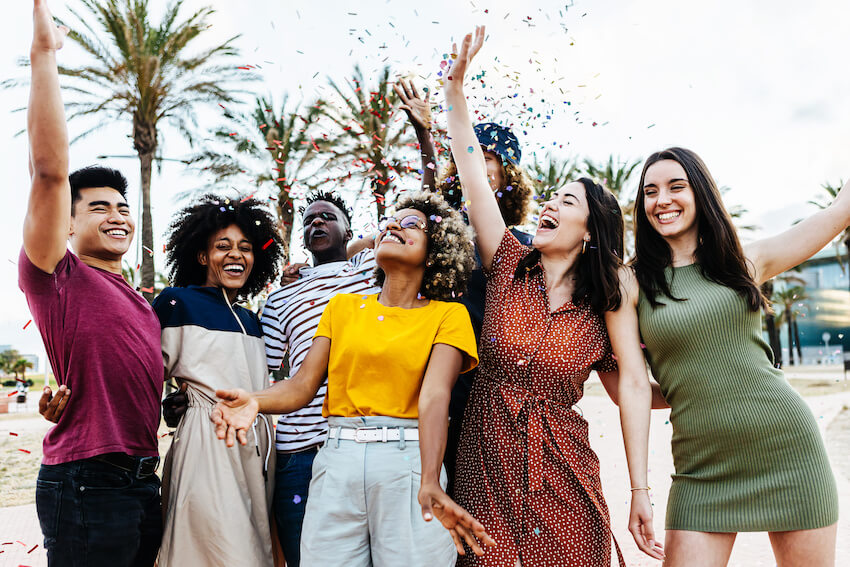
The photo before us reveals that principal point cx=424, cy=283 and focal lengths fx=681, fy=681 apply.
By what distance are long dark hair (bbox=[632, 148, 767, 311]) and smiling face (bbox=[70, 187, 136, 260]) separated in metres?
2.88

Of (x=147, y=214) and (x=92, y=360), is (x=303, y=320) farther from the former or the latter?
(x=147, y=214)

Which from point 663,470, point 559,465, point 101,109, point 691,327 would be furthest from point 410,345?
point 101,109

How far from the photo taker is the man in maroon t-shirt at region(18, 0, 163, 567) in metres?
3.07

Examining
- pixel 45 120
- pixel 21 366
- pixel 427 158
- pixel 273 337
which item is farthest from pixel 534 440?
pixel 21 366

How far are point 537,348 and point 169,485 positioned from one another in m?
2.09

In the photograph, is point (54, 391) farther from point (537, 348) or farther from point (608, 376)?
point (608, 376)

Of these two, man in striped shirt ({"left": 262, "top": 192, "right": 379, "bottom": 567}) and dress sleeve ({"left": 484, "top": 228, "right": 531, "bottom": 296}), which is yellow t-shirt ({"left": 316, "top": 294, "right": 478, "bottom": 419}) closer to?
dress sleeve ({"left": 484, "top": 228, "right": 531, "bottom": 296})

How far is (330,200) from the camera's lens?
5199 mm

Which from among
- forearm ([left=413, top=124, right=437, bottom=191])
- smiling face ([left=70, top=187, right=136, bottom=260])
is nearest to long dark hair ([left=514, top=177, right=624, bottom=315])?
forearm ([left=413, top=124, right=437, bottom=191])

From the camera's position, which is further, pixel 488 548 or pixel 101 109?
pixel 101 109

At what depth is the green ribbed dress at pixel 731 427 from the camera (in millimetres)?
3158

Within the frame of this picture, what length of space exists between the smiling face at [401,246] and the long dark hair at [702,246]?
1187mm

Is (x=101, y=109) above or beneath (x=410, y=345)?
above

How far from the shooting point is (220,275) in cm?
421
